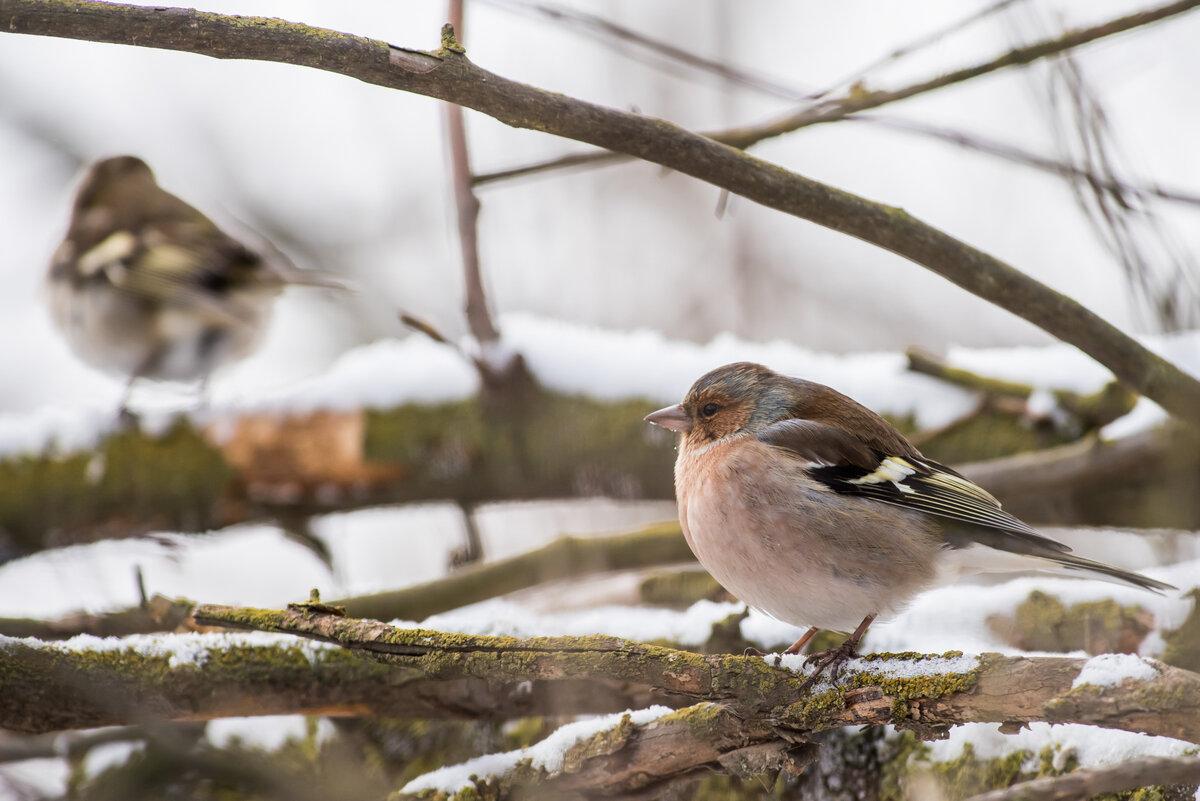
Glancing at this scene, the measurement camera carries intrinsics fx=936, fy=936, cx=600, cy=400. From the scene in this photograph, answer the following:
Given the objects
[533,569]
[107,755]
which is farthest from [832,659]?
[107,755]

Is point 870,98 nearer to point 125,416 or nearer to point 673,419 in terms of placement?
point 673,419

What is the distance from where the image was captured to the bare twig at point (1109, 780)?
1386 mm

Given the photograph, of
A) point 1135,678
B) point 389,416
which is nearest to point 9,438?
point 389,416

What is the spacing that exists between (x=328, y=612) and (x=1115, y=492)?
11.5 ft

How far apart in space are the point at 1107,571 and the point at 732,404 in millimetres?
1235

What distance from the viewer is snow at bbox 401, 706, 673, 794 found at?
2.39 m

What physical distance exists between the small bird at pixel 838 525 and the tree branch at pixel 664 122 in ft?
1.92

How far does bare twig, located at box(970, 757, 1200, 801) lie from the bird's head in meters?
1.74

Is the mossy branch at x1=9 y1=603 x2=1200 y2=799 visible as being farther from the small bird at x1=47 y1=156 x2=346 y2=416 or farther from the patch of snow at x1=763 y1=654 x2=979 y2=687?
the small bird at x1=47 y1=156 x2=346 y2=416

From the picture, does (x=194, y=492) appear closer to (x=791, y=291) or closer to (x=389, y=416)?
(x=389, y=416)

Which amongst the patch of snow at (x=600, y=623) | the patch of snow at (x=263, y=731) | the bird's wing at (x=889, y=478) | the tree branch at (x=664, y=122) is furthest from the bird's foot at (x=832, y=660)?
the patch of snow at (x=263, y=731)

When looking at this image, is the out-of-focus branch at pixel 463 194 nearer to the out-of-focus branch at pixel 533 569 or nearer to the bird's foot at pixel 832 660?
the out-of-focus branch at pixel 533 569

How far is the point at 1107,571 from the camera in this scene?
2.47m

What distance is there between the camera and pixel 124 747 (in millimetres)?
3482
